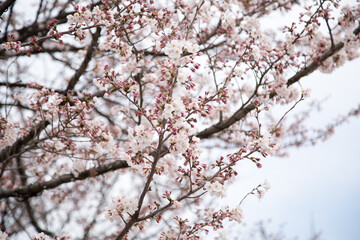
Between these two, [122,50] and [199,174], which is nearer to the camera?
[199,174]

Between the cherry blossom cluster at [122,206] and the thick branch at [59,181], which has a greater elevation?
the thick branch at [59,181]

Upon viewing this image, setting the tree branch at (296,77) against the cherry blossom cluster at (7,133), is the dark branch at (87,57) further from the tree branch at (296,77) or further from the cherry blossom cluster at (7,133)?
the tree branch at (296,77)

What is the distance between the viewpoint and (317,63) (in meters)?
4.06

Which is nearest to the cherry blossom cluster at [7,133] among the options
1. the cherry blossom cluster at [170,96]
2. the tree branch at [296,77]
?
the cherry blossom cluster at [170,96]

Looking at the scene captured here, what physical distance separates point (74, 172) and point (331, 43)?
4.29 meters

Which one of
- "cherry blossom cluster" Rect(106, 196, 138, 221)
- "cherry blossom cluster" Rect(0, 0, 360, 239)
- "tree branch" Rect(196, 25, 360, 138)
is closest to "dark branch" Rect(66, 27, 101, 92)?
"cherry blossom cluster" Rect(0, 0, 360, 239)

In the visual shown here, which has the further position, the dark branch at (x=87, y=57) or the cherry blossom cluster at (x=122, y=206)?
the dark branch at (x=87, y=57)

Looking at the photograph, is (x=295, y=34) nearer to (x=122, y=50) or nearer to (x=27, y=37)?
(x=122, y=50)

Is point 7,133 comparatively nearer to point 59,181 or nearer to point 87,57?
point 59,181

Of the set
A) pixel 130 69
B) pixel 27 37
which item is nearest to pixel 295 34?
pixel 130 69

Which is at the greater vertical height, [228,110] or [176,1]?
[176,1]

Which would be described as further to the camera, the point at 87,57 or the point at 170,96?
the point at 87,57

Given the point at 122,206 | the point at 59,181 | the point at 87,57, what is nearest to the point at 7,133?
the point at 59,181

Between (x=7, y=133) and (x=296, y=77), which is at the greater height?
(x=296, y=77)
